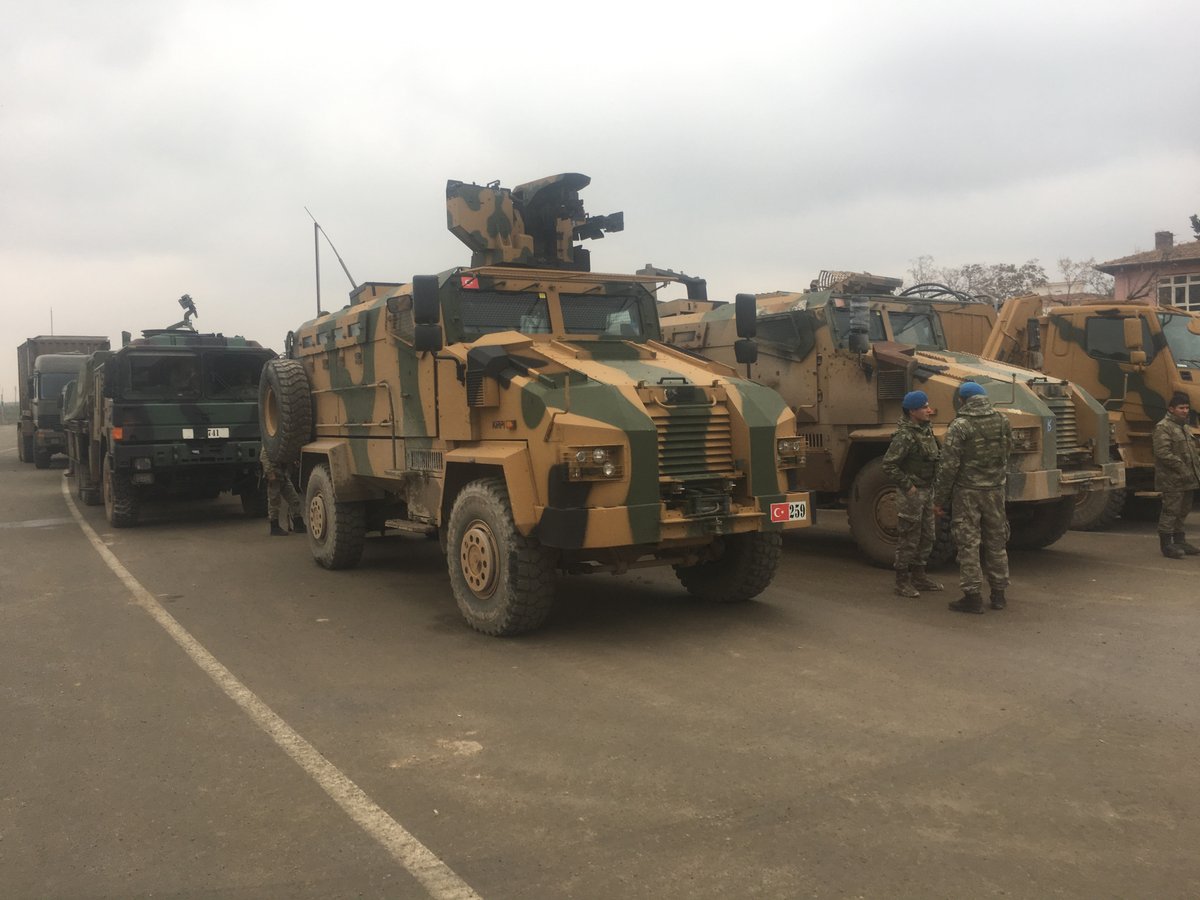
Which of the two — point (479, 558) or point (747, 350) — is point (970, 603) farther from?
point (479, 558)

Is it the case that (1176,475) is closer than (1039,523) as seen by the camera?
Yes

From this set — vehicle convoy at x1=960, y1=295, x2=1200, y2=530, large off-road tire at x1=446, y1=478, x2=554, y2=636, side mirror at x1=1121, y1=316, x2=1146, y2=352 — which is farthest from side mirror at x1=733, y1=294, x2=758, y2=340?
side mirror at x1=1121, y1=316, x2=1146, y2=352

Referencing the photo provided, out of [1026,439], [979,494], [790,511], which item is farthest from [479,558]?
[1026,439]

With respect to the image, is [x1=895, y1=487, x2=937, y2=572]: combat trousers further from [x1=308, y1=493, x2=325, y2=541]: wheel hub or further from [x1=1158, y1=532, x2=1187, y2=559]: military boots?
[x1=308, y1=493, x2=325, y2=541]: wheel hub

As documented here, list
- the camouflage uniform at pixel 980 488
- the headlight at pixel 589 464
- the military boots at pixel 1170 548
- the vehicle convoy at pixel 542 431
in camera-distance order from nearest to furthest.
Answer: the headlight at pixel 589 464
the vehicle convoy at pixel 542 431
the camouflage uniform at pixel 980 488
the military boots at pixel 1170 548

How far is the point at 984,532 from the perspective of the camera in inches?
290

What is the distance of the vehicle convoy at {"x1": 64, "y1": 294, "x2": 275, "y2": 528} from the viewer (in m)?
12.5

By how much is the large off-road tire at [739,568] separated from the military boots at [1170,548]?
15.1ft

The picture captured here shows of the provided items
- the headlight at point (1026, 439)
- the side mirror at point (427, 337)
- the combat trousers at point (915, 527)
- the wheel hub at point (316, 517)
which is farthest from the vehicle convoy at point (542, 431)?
the headlight at point (1026, 439)

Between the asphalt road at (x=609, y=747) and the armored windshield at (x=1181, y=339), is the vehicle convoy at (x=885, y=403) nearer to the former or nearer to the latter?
the asphalt road at (x=609, y=747)

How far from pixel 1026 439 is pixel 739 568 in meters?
3.06

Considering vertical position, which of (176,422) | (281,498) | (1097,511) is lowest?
(1097,511)

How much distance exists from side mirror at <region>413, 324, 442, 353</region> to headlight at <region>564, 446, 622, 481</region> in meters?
1.63

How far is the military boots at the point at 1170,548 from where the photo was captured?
939 centimetres
